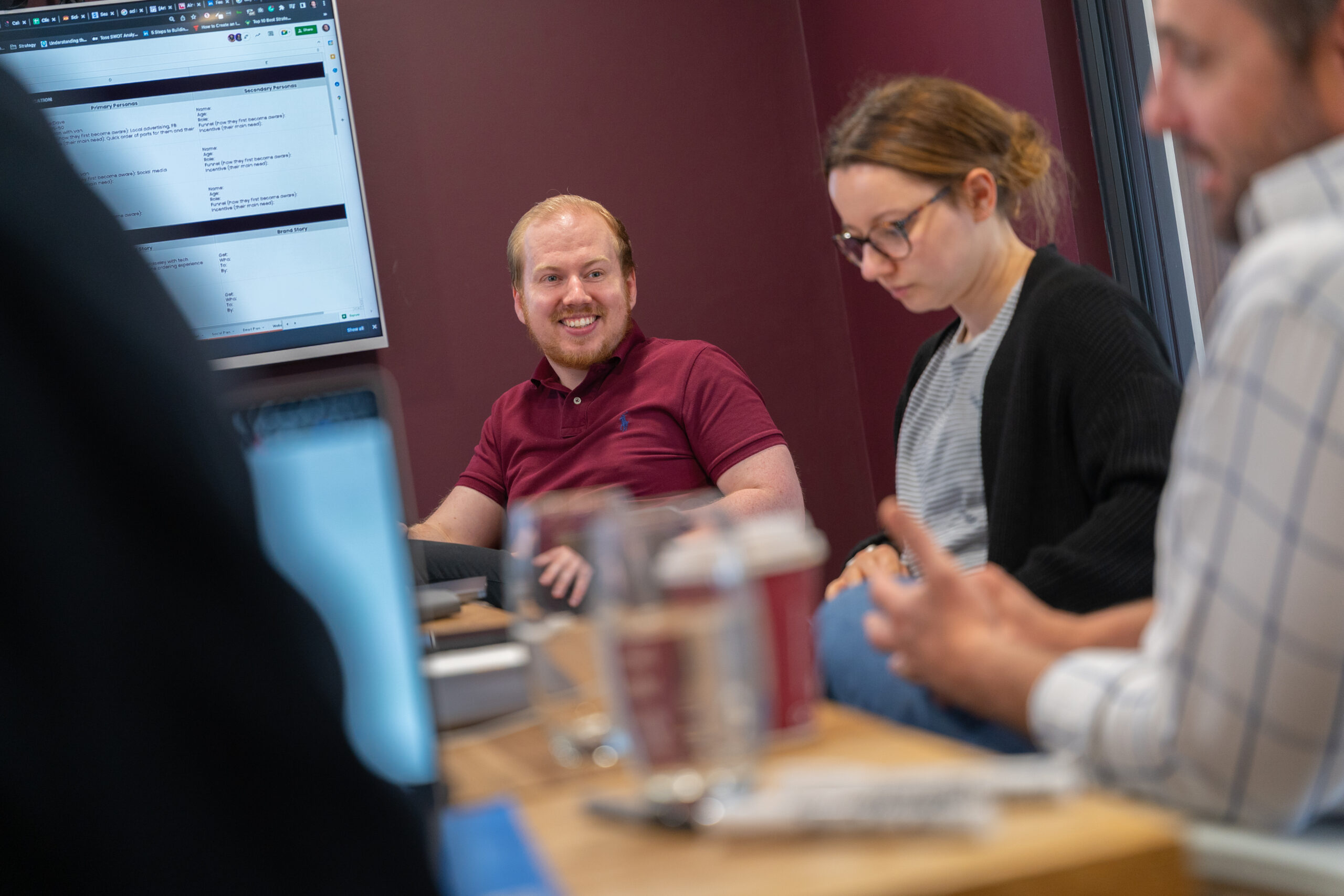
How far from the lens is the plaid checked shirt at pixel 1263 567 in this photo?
727 millimetres

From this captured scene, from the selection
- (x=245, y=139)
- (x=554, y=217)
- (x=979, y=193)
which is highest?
(x=245, y=139)

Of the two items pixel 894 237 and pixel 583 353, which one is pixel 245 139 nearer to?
pixel 583 353

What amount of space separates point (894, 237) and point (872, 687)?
81 cm

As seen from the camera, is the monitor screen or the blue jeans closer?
the blue jeans

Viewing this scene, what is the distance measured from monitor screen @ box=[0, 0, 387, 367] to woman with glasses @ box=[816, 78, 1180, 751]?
1884 millimetres

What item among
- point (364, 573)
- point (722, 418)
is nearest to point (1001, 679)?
point (364, 573)

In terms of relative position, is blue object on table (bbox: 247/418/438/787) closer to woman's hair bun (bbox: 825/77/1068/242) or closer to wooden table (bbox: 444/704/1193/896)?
wooden table (bbox: 444/704/1193/896)

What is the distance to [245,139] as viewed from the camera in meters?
3.40

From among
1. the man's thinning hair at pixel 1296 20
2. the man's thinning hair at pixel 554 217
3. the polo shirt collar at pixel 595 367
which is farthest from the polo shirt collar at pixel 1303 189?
the man's thinning hair at pixel 554 217

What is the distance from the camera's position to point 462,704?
3.51 ft

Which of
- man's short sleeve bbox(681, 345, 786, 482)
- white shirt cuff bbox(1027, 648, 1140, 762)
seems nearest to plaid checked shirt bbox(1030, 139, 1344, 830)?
white shirt cuff bbox(1027, 648, 1140, 762)

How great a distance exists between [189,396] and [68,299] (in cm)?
5

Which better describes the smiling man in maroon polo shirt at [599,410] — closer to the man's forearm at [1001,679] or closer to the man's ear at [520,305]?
the man's ear at [520,305]

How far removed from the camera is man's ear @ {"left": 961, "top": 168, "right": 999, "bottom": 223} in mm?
1815
